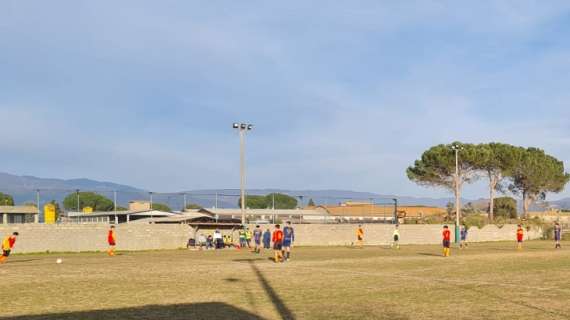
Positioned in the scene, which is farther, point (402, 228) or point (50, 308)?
point (402, 228)

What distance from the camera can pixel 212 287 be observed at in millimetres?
17609

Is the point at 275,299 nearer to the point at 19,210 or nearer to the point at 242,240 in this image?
the point at 242,240

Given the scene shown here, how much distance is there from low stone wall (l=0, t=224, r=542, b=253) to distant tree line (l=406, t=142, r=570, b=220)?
20420 mm

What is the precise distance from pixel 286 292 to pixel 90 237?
27.6 m

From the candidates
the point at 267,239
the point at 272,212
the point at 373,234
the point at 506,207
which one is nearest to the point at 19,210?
the point at 272,212

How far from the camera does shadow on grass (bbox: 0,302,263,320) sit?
12273 mm

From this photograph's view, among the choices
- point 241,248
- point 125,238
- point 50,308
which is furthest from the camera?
point 241,248

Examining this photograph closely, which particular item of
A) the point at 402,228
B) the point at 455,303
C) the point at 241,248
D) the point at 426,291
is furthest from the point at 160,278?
the point at 402,228

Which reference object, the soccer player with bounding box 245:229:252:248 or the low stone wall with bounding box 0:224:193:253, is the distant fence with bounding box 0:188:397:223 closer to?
the low stone wall with bounding box 0:224:193:253

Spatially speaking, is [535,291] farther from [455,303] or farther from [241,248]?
[241,248]

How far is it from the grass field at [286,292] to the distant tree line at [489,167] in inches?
2088

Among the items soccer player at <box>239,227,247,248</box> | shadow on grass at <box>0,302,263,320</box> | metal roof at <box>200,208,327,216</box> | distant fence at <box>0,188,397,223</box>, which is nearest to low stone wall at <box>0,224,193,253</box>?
soccer player at <box>239,227,247,248</box>

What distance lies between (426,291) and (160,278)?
8296 millimetres

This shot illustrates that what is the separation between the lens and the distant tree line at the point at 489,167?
252 ft
